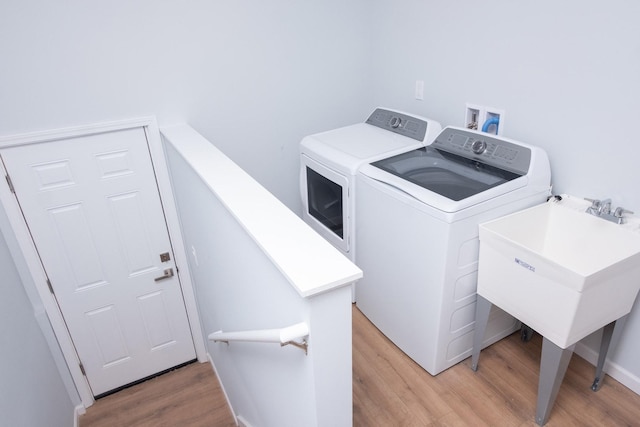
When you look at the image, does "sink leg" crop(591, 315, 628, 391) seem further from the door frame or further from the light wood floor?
the door frame

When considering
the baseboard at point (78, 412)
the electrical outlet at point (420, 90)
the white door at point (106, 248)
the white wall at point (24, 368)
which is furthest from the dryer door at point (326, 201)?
the baseboard at point (78, 412)

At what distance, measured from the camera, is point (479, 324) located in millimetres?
2061

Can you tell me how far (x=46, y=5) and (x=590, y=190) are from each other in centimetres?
272

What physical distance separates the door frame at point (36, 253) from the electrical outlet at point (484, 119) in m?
1.82

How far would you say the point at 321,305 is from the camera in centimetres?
97

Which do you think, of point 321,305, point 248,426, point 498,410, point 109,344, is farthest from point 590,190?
point 109,344

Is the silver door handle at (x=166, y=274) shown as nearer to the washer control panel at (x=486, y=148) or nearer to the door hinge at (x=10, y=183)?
the door hinge at (x=10, y=183)

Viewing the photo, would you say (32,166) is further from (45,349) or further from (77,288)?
(45,349)

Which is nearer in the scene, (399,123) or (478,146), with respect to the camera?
(478,146)

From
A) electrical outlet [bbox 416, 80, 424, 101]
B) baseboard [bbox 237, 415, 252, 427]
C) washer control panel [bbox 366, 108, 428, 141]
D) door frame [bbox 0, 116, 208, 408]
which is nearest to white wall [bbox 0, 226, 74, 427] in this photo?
door frame [bbox 0, 116, 208, 408]

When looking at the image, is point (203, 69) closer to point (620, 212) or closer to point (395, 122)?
point (395, 122)

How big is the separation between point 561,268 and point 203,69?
208 cm

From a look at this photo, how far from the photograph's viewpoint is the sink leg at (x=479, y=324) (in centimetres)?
201

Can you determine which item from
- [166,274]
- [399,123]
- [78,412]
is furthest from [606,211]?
[78,412]
